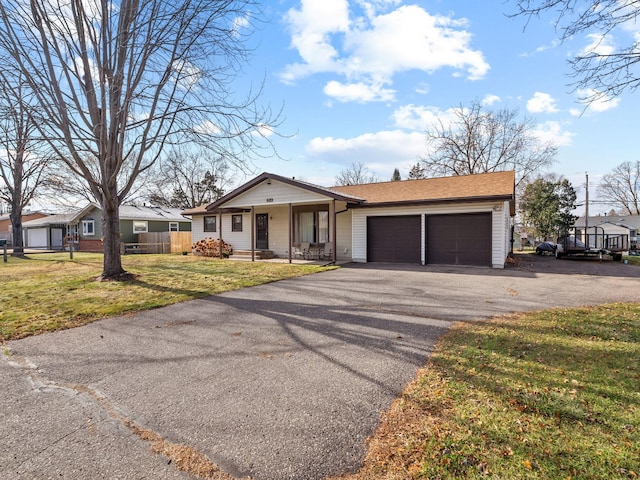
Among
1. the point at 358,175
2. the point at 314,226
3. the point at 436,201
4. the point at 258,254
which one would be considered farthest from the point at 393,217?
the point at 358,175

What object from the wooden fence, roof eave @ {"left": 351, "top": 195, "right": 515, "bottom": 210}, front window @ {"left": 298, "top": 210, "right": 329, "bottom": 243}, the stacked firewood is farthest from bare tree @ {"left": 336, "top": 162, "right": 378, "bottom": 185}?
roof eave @ {"left": 351, "top": 195, "right": 515, "bottom": 210}

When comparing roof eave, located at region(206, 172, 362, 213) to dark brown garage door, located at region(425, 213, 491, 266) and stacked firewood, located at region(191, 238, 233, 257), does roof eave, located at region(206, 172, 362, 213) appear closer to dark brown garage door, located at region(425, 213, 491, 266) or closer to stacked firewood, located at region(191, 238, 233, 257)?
stacked firewood, located at region(191, 238, 233, 257)

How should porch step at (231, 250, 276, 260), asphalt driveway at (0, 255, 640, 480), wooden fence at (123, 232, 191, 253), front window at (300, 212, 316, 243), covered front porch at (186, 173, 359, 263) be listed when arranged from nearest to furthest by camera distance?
asphalt driveway at (0, 255, 640, 480), covered front porch at (186, 173, 359, 263), front window at (300, 212, 316, 243), porch step at (231, 250, 276, 260), wooden fence at (123, 232, 191, 253)

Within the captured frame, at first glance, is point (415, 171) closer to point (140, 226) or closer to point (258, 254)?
point (258, 254)

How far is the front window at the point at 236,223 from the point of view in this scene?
62.8 ft

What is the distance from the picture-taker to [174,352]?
413cm

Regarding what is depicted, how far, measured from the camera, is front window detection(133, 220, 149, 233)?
25484mm

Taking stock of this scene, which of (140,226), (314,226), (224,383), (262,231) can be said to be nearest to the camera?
(224,383)

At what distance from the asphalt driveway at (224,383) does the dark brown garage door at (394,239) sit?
7073 mm

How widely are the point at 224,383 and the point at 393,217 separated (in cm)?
1208

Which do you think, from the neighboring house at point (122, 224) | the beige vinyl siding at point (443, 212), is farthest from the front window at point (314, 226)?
the neighboring house at point (122, 224)

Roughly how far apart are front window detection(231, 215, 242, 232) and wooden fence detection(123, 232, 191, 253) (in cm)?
650

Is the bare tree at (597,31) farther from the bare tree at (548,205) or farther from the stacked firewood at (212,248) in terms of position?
the bare tree at (548,205)

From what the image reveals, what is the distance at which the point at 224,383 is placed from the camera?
128 inches
